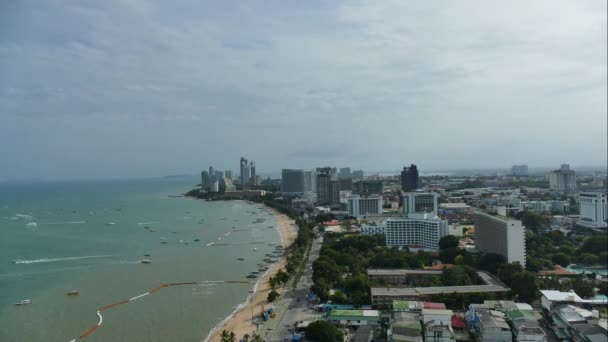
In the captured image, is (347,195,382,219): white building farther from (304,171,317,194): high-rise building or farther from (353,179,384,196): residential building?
(304,171,317,194): high-rise building

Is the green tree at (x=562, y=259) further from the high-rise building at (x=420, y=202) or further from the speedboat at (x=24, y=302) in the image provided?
the speedboat at (x=24, y=302)

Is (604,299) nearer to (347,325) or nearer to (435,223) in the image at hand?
(347,325)

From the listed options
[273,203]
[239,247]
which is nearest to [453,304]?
[239,247]

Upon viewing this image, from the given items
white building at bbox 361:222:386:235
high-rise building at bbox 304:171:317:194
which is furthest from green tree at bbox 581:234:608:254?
high-rise building at bbox 304:171:317:194

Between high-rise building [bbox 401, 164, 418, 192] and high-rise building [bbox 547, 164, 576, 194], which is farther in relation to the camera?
high-rise building [bbox 547, 164, 576, 194]

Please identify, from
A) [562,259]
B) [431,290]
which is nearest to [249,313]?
[431,290]
